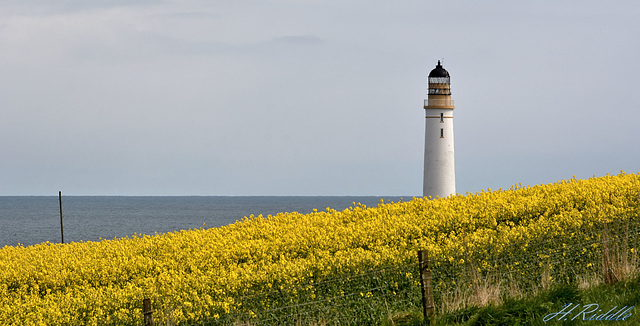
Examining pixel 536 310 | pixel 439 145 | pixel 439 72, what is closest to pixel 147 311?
pixel 536 310

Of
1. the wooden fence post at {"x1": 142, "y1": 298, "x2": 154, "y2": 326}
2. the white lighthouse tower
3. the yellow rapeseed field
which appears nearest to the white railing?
the white lighthouse tower

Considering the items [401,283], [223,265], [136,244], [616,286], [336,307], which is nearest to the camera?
[616,286]

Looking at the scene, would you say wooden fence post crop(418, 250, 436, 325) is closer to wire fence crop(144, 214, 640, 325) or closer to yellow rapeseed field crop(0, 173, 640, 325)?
wire fence crop(144, 214, 640, 325)

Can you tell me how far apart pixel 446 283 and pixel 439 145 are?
23378 millimetres

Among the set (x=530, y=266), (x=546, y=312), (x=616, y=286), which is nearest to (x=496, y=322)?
(x=546, y=312)

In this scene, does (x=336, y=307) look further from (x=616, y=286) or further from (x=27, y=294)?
(x=27, y=294)

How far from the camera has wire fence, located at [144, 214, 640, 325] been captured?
11711 millimetres

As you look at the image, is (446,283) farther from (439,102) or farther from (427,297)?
(439,102)

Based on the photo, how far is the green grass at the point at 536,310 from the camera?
935cm

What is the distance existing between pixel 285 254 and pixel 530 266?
507 cm

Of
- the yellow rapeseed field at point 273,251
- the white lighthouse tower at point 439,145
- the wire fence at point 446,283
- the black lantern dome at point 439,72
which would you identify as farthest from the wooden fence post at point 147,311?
the black lantern dome at point 439,72

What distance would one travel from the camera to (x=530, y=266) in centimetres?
1367

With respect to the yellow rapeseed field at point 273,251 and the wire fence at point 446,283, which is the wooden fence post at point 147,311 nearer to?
the wire fence at point 446,283

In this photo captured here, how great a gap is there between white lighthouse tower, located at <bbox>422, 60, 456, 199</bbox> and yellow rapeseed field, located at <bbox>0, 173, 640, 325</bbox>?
645 inches
